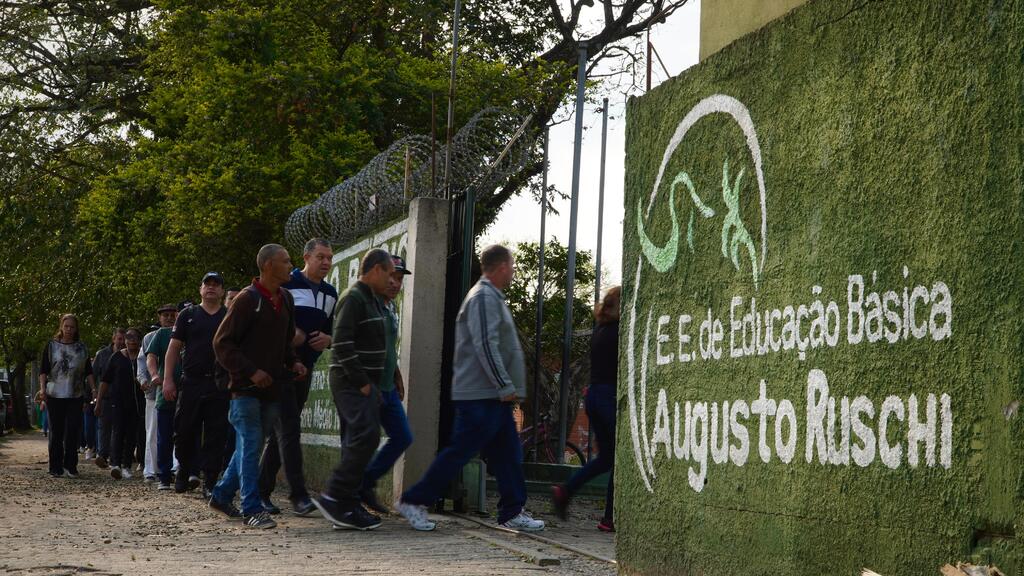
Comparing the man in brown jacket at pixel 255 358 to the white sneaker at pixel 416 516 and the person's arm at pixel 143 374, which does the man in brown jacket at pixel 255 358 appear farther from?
the person's arm at pixel 143 374

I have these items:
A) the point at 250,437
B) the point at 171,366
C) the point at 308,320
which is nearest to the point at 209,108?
the point at 171,366

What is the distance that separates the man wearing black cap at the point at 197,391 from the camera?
11.5 meters

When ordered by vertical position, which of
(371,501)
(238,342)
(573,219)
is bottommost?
(371,501)

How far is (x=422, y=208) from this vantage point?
10.2 m

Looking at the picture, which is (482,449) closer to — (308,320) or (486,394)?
(486,394)

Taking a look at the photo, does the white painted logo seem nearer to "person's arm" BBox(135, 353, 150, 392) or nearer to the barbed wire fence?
the barbed wire fence

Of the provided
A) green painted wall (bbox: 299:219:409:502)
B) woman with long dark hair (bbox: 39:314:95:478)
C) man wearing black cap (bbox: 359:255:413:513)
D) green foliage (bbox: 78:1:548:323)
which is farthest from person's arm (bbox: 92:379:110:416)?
man wearing black cap (bbox: 359:255:413:513)

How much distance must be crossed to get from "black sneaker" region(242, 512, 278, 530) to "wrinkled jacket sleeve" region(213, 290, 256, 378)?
92cm

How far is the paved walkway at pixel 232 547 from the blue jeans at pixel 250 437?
0.76ft

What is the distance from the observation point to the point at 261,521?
8.86 metres

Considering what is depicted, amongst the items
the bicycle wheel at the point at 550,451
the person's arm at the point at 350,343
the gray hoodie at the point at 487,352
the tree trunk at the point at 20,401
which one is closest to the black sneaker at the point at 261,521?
the person's arm at the point at 350,343

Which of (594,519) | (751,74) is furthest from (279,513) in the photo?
(751,74)

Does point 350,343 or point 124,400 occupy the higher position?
point 350,343

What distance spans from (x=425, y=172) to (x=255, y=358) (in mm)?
2800
